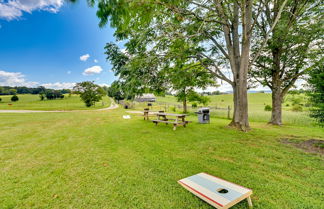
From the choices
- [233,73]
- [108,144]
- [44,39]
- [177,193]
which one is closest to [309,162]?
[177,193]

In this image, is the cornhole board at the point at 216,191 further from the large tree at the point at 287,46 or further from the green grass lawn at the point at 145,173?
the large tree at the point at 287,46

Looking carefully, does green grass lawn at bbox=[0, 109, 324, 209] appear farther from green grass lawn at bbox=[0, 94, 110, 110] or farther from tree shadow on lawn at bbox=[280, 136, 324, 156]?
green grass lawn at bbox=[0, 94, 110, 110]

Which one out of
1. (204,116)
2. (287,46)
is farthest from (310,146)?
(287,46)

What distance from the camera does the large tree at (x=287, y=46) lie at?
23.5 ft

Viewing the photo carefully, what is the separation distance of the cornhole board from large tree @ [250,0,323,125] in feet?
22.9

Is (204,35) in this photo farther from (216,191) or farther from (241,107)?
(216,191)

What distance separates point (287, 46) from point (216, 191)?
35.5 feet

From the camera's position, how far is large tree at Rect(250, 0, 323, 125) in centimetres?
716

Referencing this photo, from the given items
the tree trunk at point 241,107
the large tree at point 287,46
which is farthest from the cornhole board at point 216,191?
the large tree at point 287,46

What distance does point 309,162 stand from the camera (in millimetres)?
3441

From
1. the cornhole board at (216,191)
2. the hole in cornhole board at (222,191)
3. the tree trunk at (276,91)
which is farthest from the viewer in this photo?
the tree trunk at (276,91)

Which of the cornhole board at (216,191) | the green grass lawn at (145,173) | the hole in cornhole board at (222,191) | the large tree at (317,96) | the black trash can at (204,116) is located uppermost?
the large tree at (317,96)

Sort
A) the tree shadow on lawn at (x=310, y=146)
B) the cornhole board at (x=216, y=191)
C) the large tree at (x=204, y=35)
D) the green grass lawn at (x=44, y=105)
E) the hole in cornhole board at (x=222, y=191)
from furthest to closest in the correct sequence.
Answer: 1. the green grass lawn at (x=44, y=105)
2. the large tree at (x=204, y=35)
3. the tree shadow on lawn at (x=310, y=146)
4. the hole in cornhole board at (x=222, y=191)
5. the cornhole board at (x=216, y=191)

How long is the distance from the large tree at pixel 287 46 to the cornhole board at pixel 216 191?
275 inches
